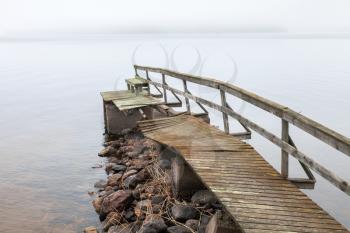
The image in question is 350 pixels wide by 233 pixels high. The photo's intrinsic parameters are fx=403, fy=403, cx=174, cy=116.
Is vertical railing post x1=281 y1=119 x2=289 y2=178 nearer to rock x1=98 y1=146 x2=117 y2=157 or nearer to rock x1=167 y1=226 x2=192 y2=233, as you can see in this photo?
rock x1=167 y1=226 x2=192 y2=233

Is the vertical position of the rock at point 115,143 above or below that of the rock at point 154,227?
above

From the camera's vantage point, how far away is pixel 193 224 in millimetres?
7117

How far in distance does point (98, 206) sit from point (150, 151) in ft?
9.82

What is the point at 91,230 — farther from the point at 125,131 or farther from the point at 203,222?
the point at 125,131

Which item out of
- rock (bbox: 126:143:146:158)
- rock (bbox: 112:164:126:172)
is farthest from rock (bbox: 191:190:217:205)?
rock (bbox: 126:143:146:158)

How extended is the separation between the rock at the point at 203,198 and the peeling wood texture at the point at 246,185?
29.5 inches

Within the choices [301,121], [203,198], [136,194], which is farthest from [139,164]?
[301,121]

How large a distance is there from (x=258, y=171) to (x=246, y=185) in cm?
69

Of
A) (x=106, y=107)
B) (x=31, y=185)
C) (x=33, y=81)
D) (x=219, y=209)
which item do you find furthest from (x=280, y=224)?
(x=33, y=81)

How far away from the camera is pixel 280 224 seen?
503 cm

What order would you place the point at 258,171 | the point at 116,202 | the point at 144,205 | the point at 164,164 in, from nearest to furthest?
the point at 258,171 < the point at 144,205 < the point at 116,202 < the point at 164,164

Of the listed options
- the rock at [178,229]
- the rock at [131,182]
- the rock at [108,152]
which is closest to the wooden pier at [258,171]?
the rock at [178,229]

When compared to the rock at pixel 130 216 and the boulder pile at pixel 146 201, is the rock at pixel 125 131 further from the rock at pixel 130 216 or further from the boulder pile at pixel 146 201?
the rock at pixel 130 216

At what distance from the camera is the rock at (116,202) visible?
9031 mm
